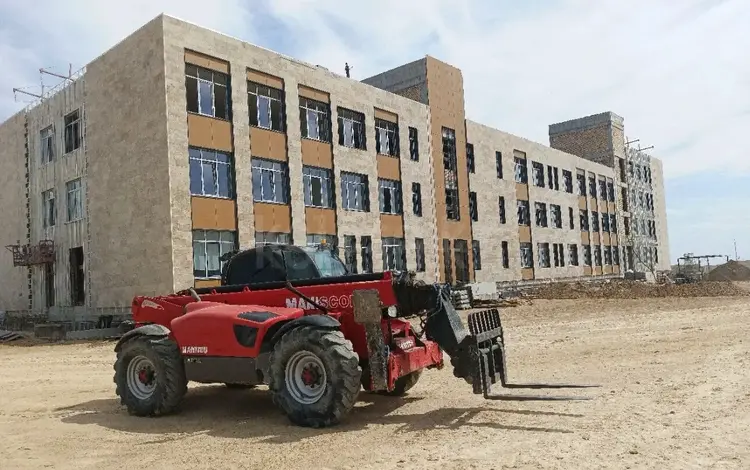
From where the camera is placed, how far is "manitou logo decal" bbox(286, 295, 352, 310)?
851cm

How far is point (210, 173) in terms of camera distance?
2708cm

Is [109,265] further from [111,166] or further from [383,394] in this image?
[383,394]

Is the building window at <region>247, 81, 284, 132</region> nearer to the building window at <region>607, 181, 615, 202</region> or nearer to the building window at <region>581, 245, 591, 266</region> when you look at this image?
the building window at <region>581, 245, 591, 266</region>

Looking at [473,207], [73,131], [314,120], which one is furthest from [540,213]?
[73,131]

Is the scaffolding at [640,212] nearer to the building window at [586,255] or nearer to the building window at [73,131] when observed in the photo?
the building window at [586,255]

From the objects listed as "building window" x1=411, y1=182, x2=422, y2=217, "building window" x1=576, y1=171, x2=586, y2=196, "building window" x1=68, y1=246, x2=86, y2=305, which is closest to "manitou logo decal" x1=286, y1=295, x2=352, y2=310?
"building window" x1=68, y1=246, x2=86, y2=305

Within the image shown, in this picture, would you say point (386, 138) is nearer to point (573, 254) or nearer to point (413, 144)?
point (413, 144)

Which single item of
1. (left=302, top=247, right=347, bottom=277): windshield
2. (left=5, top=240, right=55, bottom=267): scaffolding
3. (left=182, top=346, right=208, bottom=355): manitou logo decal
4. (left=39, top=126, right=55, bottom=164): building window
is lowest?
(left=182, top=346, right=208, bottom=355): manitou logo decal

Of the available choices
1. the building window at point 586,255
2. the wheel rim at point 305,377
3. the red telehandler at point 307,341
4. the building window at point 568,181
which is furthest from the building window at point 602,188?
the wheel rim at point 305,377

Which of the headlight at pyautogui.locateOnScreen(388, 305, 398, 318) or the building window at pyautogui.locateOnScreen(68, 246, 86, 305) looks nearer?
the headlight at pyautogui.locateOnScreen(388, 305, 398, 318)

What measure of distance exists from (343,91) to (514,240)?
22402 millimetres

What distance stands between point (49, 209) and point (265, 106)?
44.0 feet

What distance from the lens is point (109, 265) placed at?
27953 millimetres

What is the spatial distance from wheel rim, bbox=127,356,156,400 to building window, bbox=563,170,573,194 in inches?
2197
